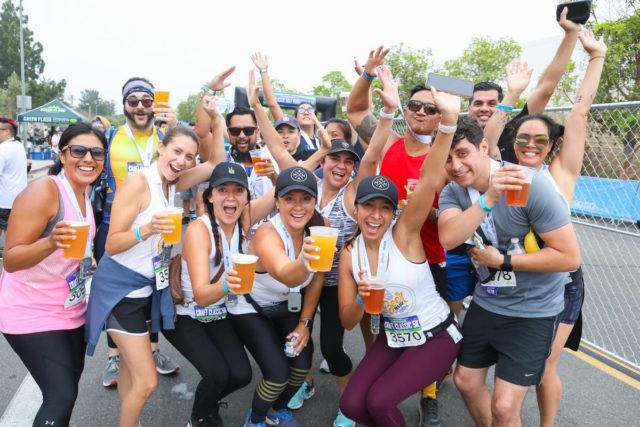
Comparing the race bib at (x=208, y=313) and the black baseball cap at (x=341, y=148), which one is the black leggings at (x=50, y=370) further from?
the black baseball cap at (x=341, y=148)

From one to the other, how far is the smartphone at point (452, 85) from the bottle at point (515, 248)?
880 millimetres

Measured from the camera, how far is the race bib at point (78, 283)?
8.05 feet

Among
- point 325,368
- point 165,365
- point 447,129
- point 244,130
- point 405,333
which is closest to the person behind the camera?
point 447,129

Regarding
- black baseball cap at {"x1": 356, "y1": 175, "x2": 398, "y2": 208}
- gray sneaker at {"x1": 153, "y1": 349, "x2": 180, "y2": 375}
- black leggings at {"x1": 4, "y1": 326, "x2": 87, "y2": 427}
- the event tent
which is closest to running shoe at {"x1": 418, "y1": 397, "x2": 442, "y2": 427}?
black baseball cap at {"x1": 356, "y1": 175, "x2": 398, "y2": 208}

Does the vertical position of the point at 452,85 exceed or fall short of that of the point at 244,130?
it exceeds it

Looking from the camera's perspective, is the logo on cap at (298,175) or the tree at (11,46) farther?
the tree at (11,46)

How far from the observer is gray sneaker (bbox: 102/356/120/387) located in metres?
3.44

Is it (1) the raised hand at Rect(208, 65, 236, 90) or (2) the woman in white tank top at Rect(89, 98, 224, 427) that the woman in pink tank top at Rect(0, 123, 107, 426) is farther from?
(1) the raised hand at Rect(208, 65, 236, 90)

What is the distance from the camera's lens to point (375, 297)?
233 centimetres

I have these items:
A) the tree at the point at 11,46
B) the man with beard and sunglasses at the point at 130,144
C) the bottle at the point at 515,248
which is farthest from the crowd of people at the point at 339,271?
the tree at the point at 11,46

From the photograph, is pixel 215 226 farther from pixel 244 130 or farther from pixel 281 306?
pixel 244 130

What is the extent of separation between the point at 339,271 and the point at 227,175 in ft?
3.25

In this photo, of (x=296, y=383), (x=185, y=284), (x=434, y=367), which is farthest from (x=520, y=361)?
(x=185, y=284)

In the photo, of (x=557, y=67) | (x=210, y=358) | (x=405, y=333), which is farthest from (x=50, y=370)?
(x=557, y=67)
